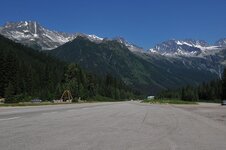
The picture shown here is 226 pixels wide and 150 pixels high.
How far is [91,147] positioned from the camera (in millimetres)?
10773

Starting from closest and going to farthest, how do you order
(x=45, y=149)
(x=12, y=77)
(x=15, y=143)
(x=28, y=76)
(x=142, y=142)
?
(x=45, y=149)
(x=15, y=143)
(x=142, y=142)
(x=12, y=77)
(x=28, y=76)

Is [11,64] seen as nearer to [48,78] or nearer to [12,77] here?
[12,77]

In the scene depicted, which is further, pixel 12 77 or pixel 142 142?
pixel 12 77

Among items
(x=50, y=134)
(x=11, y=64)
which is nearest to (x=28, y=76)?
(x=11, y=64)

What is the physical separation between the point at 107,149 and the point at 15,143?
2631 mm

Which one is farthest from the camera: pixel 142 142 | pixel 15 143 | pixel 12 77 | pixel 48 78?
pixel 48 78

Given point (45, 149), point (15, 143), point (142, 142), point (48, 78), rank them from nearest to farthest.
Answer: point (45, 149) → point (15, 143) → point (142, 142) → point (48, 78)

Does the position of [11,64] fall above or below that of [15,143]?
above

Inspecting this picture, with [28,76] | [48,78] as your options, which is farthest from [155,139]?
[48,78]

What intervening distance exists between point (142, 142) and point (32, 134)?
3768 mm

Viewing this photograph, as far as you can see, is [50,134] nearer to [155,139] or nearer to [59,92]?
[155,139]

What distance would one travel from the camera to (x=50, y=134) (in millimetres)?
13422

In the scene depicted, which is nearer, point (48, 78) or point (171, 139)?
point (171, 139)

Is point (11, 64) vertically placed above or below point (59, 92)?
above
